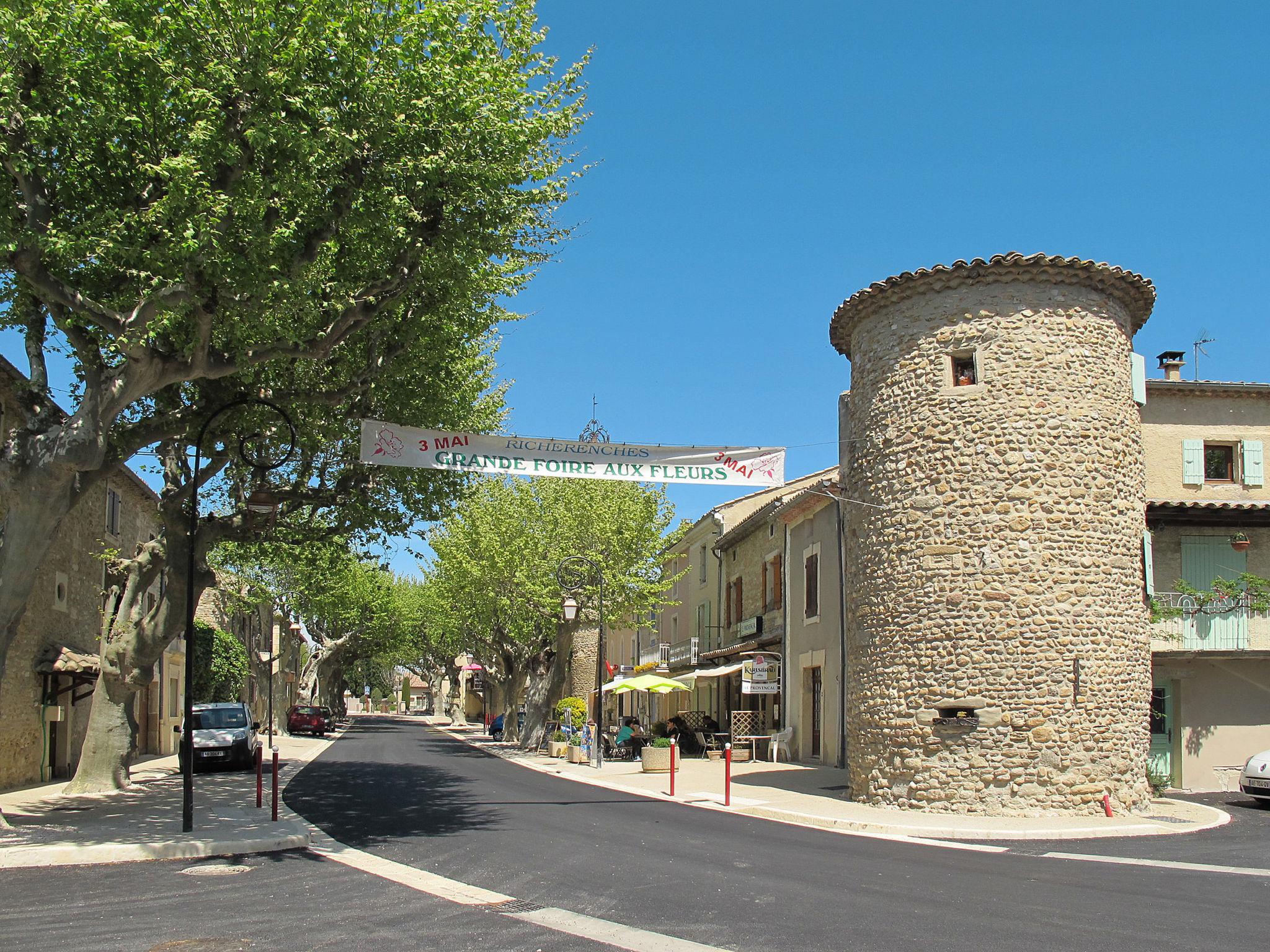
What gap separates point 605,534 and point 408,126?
73.5ft

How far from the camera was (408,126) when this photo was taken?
12.3 meters

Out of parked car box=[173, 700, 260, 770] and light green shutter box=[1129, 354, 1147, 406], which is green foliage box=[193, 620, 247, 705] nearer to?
parked car box=[173, 700, 260, 770]

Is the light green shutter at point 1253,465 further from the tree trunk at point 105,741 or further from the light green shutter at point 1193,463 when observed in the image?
the tree trunk at point 105,741

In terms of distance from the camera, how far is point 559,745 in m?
32.0

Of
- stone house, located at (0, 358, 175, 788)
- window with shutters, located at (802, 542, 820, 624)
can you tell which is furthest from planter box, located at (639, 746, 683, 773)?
stone house, located at (0, 358, 175, 788)

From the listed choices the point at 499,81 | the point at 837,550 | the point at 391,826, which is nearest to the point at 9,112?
the point at 499,81

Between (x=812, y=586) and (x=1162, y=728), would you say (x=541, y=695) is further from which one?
(x=1162, y=728)

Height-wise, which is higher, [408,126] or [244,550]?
[408,126]

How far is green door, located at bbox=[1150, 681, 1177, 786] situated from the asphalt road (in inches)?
341

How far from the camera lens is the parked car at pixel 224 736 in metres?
26.5

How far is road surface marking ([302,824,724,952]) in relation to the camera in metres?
7.50

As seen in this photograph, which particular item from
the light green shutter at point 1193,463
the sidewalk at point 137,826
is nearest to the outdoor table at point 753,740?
the light green shutter at point 1193,463

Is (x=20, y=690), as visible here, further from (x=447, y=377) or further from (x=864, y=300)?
(x=864, y=300)

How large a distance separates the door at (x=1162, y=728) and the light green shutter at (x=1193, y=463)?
164 inches
